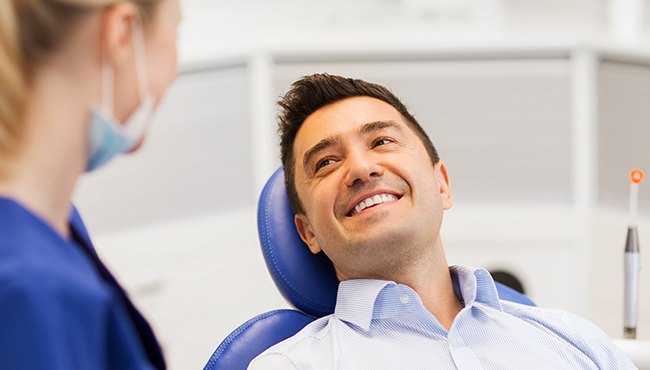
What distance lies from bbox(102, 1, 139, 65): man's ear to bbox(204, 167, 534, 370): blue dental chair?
2.78 feet

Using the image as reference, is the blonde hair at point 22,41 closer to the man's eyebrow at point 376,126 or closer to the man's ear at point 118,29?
the man's ear at point 118,29

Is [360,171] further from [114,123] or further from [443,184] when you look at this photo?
[114,123]

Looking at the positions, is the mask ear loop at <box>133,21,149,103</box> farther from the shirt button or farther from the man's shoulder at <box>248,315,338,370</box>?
the shirt button

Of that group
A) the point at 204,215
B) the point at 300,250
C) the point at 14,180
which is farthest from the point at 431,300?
the point at 204,215

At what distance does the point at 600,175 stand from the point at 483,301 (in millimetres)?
1357

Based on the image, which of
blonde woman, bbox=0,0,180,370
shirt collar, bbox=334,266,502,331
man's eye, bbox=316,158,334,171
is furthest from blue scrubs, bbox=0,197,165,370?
man's eye, bbox=316,158,334,171

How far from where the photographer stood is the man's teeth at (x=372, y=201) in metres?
1.75

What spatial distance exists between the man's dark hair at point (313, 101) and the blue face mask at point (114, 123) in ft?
2.79

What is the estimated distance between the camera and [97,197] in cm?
291

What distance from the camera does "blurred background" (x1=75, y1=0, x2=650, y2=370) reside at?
2961 mm

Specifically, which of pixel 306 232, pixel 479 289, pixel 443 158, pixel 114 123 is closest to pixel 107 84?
pixel 114 123

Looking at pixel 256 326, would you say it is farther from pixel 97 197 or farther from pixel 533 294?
pixel 533 294

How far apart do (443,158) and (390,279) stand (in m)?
1.34

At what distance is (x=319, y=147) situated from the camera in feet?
6.05
